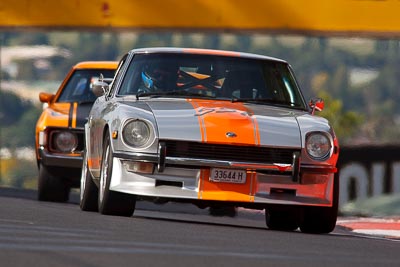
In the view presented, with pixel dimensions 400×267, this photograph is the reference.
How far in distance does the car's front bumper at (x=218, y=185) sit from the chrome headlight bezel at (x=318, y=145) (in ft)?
0.33

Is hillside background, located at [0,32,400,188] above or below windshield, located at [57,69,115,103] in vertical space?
below

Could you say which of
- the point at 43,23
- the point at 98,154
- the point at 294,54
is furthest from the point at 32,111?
the point at 98,154

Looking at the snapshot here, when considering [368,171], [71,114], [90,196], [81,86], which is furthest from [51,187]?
[368,171]

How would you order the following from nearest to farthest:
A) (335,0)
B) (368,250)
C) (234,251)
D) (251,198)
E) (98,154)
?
(234,251) < (368,250) < (251,198) < (98,154) < (335,0)

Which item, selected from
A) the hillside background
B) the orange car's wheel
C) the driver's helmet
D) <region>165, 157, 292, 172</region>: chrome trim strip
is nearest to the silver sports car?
<region>165, 157, 292, 172</region>: chrome trim strip

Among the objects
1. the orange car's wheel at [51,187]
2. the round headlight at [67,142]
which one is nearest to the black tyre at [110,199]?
the round headlight at [67,142]

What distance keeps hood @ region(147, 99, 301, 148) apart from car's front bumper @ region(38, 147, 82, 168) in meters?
4.43

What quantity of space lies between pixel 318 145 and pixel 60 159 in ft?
17.4

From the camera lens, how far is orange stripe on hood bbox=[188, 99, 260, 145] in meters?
11.5

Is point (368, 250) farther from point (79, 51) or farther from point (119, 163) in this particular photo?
point (79, 51)

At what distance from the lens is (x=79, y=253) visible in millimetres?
8516

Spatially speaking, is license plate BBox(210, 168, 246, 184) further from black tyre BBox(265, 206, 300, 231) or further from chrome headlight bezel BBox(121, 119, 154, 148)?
black tyre BBox(265, 206, 300, 231)

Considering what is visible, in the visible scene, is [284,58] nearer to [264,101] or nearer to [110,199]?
[264,101]

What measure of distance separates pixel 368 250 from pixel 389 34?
13.3 meters
